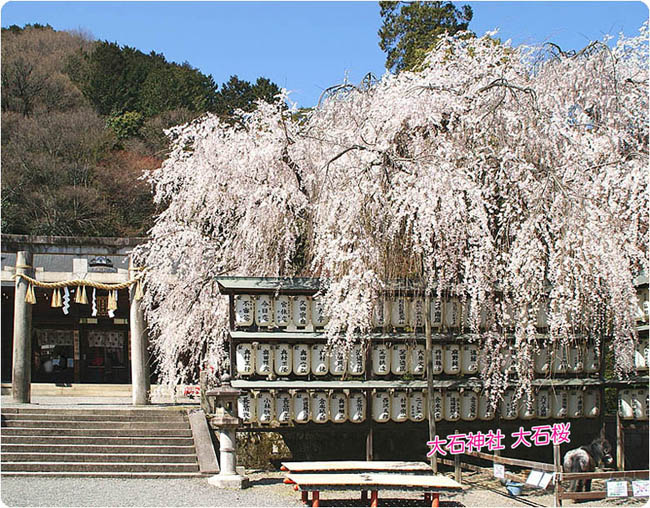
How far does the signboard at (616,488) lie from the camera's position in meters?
8.12

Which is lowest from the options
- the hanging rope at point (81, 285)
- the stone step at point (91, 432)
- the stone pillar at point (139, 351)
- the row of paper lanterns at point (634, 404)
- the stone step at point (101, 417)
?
the stone step at point (91, 432)

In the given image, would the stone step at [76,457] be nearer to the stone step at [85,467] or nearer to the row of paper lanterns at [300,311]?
the stone step at [85,467]

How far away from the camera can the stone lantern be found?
9.80 meters

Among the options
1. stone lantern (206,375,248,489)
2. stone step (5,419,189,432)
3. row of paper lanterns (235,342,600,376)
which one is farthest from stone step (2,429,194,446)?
row of paper lanterns (235,342,600,376)

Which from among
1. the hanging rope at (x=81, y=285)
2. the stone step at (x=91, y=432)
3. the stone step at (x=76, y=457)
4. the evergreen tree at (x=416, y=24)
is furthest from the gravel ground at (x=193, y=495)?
the evergreen tree at (x=416, y=24)

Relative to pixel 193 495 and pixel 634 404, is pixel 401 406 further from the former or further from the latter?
pixel 634 404

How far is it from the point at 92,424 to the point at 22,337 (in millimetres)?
4558

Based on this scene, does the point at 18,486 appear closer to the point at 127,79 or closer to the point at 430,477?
the point at 430,477

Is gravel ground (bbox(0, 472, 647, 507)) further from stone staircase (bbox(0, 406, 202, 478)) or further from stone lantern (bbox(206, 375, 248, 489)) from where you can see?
stone staircase (bbox(0, 406, 202, 478))

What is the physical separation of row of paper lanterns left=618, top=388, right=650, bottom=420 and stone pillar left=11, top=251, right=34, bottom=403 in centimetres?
1134

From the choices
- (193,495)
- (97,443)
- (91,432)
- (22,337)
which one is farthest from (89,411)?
(193,495)

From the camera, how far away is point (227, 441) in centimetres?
992

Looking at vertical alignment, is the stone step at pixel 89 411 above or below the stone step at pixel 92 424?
above

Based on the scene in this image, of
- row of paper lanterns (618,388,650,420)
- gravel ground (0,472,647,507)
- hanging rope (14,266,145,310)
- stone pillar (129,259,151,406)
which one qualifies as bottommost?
gravel ground (0,472,647,507)
